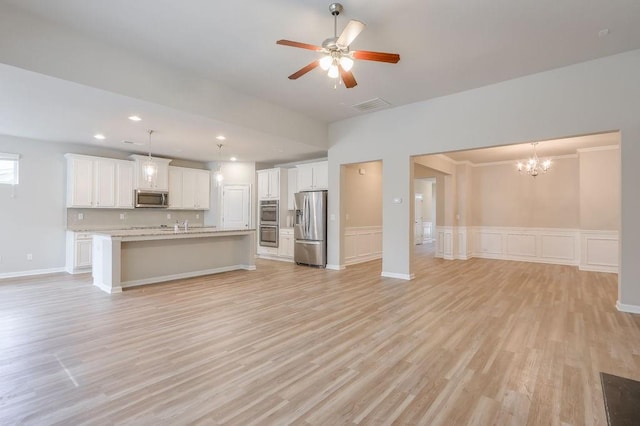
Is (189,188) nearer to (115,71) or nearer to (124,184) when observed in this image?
(124,184)

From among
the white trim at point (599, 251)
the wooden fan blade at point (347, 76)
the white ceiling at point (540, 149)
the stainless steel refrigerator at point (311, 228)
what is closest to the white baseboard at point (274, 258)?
the stainless steel refrigerator at point (311, 228)

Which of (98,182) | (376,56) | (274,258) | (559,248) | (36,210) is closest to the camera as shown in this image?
(376,56)

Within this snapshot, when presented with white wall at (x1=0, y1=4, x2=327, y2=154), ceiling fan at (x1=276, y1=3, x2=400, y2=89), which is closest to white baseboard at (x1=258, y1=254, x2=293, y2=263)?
white wall at (x1=0, y1=4, x2=327, y2=154)

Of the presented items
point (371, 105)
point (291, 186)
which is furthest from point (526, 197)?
point (291, 186)

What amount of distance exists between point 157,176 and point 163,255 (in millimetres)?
2925

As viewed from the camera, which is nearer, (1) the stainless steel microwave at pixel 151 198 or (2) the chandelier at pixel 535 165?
(2) the chandelier at pixel 535 165

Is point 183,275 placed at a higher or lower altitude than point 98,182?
lower

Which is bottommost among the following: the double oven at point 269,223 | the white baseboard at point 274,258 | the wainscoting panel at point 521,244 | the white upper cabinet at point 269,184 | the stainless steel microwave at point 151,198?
the white baseboard at point 274,258

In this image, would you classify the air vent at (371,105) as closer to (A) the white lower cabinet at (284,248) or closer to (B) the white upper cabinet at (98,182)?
(A) the white lower cabinet at (284,248)

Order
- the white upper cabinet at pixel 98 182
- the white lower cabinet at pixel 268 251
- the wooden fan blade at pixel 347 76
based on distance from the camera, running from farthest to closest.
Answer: the white lower cabinet at pixel 268 251
the white upper cabinet at pixel 98 182
the wooden fan blade at pixel 347 76

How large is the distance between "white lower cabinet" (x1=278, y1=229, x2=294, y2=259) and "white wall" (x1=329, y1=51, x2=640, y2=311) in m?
1.45

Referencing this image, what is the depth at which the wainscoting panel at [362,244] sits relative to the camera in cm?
757

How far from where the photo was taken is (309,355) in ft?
Result: 8.86

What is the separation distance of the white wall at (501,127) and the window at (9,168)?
634 cm
